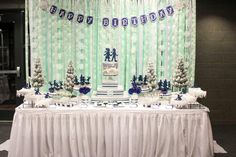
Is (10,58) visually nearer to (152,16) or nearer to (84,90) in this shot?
(84,90)

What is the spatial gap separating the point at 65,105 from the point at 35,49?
1.51 m

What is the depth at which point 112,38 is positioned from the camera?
5512mm

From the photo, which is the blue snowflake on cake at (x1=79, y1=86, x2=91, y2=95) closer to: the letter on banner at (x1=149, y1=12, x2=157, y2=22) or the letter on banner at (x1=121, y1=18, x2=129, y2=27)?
the letter on banner at (x1=121, y1=18, x2=129, y2=27)

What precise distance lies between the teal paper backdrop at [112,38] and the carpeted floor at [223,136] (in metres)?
1.05

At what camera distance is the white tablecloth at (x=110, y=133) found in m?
4.07

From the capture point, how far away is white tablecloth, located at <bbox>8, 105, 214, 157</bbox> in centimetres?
407

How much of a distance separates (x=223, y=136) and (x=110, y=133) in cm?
239

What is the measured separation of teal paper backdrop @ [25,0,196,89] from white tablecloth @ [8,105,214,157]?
4.86ft

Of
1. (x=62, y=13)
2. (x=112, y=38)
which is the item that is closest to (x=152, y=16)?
(x=112, y=38)

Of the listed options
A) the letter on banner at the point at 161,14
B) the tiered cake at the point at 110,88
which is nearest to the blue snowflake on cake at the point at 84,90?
the tiered cake at the point at 110,88

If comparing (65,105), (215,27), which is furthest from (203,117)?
(215,27)

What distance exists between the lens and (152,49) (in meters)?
5.58

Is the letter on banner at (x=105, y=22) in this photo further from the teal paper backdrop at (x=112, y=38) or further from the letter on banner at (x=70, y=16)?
the letter on banner at (x=70, y=16)

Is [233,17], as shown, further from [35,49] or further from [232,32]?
[35,49]
